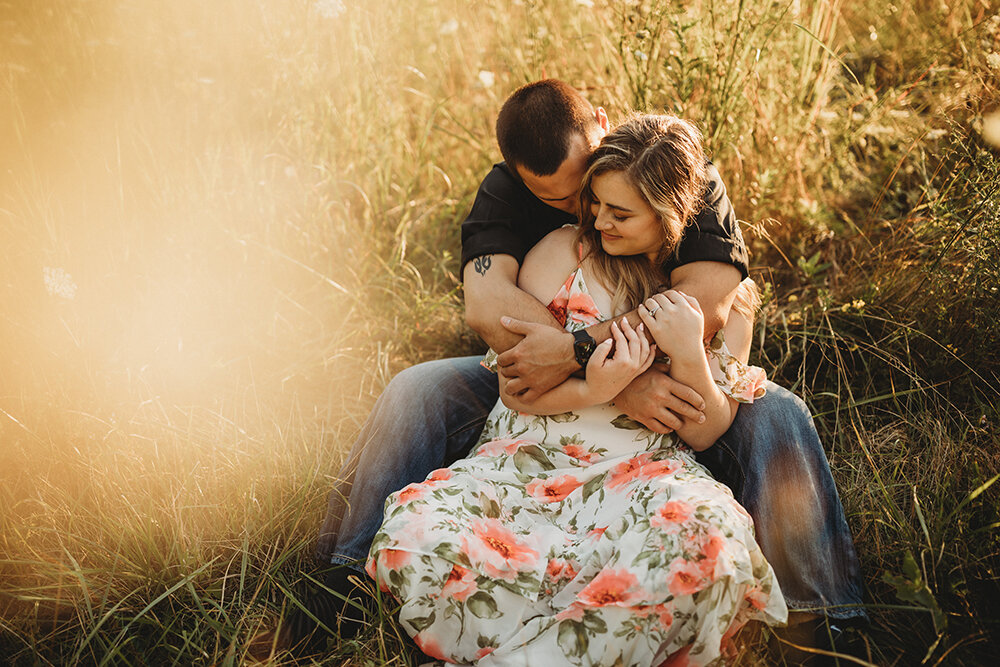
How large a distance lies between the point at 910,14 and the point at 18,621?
446 centimetres

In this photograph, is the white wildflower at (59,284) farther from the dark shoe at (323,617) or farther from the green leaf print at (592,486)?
the green leaf print at (592,486)

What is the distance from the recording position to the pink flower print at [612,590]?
1.50 m

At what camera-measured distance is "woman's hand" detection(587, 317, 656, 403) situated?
5.93 ft

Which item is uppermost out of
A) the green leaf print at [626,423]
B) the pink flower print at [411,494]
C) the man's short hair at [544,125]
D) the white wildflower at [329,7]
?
the white wildflower at [329,7]

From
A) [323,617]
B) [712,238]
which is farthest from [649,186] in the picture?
[323,617]

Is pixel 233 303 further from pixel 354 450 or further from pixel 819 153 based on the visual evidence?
pixel 819 153

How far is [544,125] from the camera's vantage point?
1.97 meters

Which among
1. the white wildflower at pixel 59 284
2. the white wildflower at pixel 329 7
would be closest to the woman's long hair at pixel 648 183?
the white wildflower at pixel 329 7

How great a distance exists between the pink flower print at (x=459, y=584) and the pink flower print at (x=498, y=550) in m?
0.03

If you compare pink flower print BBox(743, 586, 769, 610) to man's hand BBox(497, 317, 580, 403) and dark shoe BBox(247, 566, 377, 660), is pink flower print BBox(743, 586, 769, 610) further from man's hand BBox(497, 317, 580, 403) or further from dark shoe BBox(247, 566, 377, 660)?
dark shoe BBox(247, 566, 377, 660)

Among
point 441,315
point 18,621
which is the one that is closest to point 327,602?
point 18,621

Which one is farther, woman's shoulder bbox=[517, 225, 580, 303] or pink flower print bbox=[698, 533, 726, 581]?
woman's shoulder bbox=[517, 225, 580, 303]

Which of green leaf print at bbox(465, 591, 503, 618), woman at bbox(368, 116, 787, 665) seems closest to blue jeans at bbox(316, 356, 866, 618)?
woman at bbox(368, 116, 787, 665)

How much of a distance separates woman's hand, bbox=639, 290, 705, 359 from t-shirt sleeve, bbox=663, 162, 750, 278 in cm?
17
